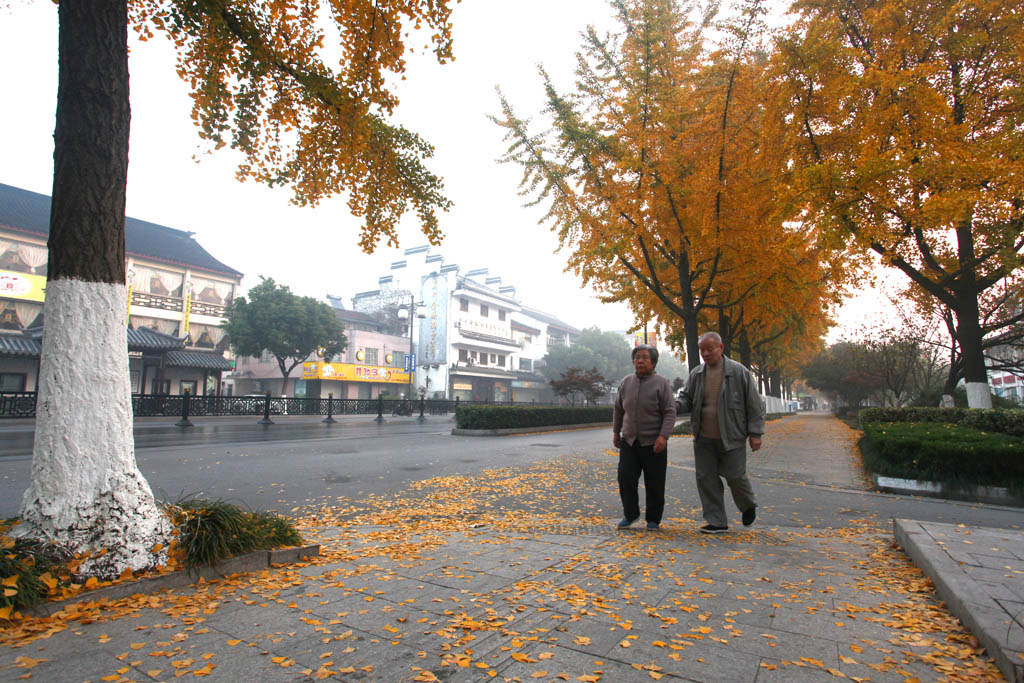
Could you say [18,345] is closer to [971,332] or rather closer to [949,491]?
[949,491]

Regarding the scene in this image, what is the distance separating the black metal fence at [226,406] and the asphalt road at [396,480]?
790 cm

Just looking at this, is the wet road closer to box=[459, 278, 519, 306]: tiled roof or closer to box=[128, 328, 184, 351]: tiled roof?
box=[128, 328, 184, 351]: tiled roof

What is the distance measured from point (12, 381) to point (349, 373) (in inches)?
799

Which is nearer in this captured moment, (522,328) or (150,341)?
(150,341)

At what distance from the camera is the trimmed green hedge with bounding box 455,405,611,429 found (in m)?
17.7

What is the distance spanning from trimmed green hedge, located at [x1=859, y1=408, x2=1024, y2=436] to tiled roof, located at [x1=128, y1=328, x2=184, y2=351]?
3168cm

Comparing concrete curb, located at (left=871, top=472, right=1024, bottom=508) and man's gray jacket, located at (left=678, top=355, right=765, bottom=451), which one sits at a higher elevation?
man's gray jacket, located at (left=678, top=355, right=765, bottom=451)

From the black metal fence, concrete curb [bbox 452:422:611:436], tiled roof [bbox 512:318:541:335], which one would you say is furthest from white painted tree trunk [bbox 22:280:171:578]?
tiled roof [bbox 512:318:541:335]

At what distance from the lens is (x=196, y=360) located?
33.3 meters

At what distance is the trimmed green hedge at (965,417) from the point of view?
8.93 m

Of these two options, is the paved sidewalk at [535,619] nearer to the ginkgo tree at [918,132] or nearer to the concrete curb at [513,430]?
the ginkgo tree at [918,132]

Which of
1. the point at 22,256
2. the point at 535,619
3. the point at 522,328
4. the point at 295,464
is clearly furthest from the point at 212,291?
the point at 535,619

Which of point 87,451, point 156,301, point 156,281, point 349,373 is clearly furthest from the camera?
point 349,373

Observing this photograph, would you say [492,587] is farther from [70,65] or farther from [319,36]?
[319,36]
